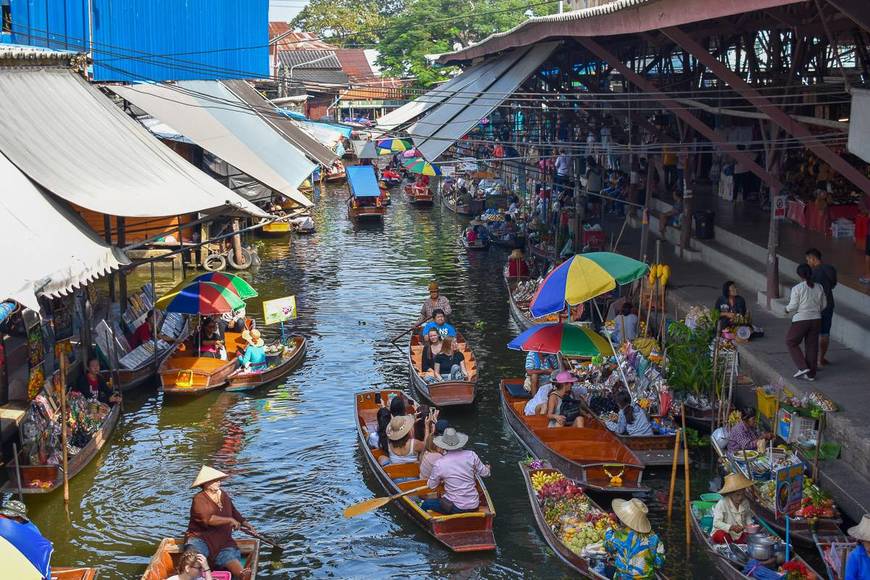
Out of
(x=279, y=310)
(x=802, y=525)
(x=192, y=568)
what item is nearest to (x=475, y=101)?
(x=279, y=310)

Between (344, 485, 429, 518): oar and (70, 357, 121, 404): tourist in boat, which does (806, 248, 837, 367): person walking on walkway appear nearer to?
(344, 485, 429, 518): oar

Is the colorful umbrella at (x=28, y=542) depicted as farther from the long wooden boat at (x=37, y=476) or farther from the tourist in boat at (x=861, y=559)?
the tourist in boat at (x=861, y=559)

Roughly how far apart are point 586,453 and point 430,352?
4.42m

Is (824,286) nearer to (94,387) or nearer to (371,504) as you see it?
(371,504)

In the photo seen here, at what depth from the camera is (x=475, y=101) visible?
2452 cm

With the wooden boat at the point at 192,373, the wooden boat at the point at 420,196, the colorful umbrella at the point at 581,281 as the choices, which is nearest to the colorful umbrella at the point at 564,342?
the colorful umbrella at the point at 581,281

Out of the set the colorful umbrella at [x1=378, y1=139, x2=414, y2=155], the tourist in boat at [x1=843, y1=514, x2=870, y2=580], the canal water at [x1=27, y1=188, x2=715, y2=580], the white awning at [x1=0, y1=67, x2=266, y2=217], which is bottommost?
the canal water at [x1=27, y1=188, x2=715, y2=580]

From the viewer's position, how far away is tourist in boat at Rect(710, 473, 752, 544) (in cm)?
1133

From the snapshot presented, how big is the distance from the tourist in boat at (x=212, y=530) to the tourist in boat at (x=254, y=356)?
8210 mm

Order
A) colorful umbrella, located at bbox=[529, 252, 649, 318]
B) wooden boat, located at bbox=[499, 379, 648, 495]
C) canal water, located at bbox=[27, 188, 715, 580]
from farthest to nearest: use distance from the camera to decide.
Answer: colorful umbrella, located at bbox=[529, 252, 649, 318], wooden boat, located at bbox=[499, 379, 648, 495], canal water, located at bbox=[27, 188, 715, 580]

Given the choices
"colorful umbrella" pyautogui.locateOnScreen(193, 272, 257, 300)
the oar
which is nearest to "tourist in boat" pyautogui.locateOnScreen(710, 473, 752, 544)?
the oar

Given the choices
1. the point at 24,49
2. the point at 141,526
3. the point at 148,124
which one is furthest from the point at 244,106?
the point at 141,526

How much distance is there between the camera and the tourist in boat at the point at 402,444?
13773 mm

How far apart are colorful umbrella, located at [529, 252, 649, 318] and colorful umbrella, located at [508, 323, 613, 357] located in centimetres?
39
